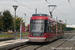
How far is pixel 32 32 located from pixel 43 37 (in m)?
1.23

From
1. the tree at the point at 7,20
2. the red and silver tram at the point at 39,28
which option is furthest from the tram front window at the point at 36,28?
the tree at the point at 7,20

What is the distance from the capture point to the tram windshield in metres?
21.7

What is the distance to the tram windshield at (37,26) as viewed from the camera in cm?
2165

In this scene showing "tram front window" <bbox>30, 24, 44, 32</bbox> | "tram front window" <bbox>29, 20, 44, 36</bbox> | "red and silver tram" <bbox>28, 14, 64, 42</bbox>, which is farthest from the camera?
"tram front window" <bbox>30, 24, 44, 32</bbox>

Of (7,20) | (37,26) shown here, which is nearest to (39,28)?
(37,26)

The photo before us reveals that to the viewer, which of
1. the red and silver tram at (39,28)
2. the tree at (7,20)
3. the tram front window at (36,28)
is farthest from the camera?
the tree at (7,20)

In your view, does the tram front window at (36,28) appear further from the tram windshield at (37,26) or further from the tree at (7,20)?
the tree at (7,20)

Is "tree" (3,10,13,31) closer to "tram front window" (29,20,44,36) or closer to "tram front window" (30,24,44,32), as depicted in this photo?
"tram front window" (29,20,44,36)

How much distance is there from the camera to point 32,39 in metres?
21.3

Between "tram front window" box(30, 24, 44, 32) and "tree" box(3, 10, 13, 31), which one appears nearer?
"tram front window" box(30, 24, 44, 32)

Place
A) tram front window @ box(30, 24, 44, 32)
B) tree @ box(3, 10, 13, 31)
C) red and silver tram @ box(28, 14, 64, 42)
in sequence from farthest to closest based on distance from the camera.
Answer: tree @ box(3, 10, 13, 31)
tram front window @ box(30, 24, 44, 32)
red and silver tram @ box(28, 14, 64, 42)

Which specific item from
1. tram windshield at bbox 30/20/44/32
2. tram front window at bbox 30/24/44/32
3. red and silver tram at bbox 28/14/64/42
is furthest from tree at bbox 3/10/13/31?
tram front window at bbox 30/24/44/32

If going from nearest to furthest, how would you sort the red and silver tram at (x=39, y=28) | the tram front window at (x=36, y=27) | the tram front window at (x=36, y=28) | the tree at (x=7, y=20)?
the red and silver tram at (x=39, y=28), the tram front window at (x=36, y=27), the tram front window at (x=36, y=28), the tree at (x=7, y=20)

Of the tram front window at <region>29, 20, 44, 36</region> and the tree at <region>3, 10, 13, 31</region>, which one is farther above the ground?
the tree at <region>3, 10, 13, 31</region>
